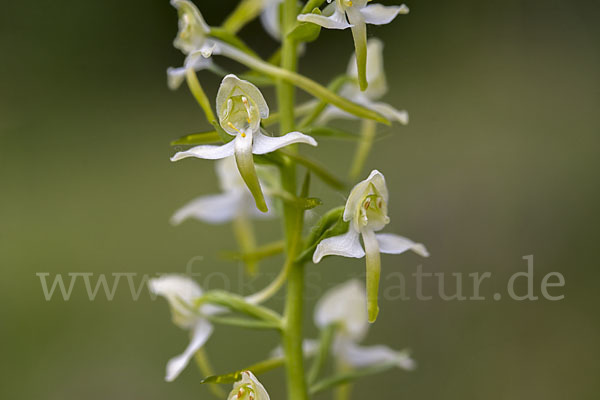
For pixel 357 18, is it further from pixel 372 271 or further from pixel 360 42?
pixel 372 271

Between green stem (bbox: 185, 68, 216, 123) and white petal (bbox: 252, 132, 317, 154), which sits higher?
green stem (bbox: 185, 68, 216, 123)

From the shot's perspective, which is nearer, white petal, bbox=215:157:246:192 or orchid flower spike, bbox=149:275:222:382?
orchid flower spike, bbox=149:275:222:382

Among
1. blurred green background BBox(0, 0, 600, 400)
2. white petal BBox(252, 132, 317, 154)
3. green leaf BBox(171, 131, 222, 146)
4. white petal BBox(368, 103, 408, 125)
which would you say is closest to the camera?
white petal BBox(252, 132, 317, 154)

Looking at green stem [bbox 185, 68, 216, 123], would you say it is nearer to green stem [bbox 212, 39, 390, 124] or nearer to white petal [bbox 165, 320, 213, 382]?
green stem [bbox 212, 39, 390, 124]

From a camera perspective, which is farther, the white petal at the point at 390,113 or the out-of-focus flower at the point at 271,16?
the out-of-focus flower at the point at 271,16

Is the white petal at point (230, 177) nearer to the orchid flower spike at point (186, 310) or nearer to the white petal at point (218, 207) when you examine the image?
the white petal at point (218, 207)

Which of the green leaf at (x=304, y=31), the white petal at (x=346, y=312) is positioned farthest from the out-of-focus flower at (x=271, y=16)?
the white petal at (x=346, y=312)

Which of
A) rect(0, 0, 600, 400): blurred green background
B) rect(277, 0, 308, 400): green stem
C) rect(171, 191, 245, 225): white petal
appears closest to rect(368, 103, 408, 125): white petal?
rect(0, 0, 600, 400): blurred green background
